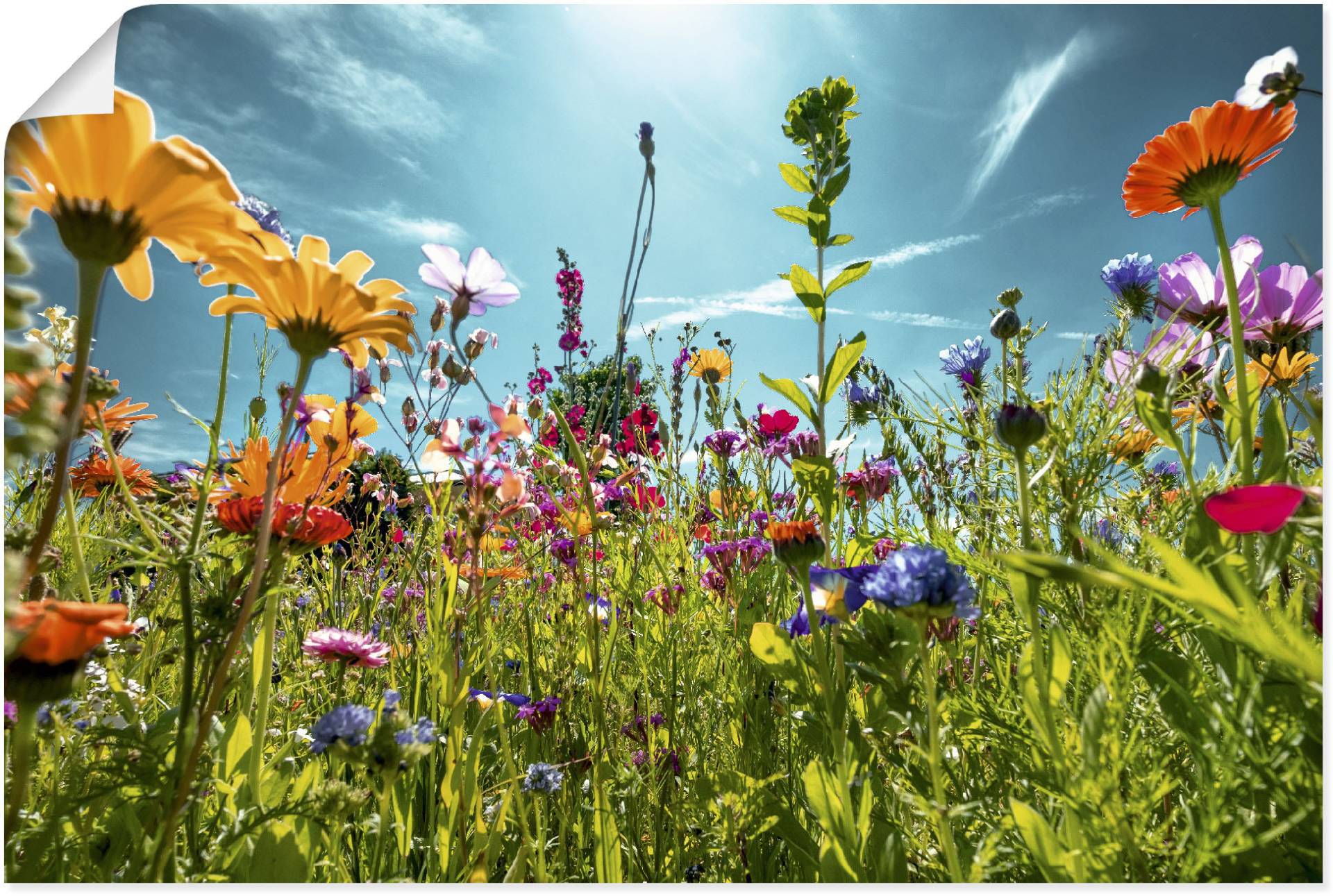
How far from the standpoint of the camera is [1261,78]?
0.49 m

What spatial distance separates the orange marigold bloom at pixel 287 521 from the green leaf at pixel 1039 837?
18.4 inches

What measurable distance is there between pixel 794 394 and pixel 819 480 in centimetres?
8

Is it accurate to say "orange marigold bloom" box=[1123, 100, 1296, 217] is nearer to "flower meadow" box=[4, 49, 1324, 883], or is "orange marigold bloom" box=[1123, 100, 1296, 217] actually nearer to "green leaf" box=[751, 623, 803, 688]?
"flower meadow" box=[4, 49, 1324, 883]

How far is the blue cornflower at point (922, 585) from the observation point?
1.31 feet

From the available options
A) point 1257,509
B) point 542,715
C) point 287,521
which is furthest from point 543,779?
point 1257,509

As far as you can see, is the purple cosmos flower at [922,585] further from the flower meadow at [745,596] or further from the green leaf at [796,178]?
the green leaf at [796,178]

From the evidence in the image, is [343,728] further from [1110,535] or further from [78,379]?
[1110,535]

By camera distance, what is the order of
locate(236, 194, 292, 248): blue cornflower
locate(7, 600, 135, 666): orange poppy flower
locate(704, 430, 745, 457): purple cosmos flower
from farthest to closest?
locate(704, 430, 745, 457): purple cosmos flower → locate(236, 194, 292, 248): blue cornflower → locate(7, 600, 135, 666): orange poppy flower

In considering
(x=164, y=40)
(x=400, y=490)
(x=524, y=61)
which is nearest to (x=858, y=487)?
(x=524, y=61)

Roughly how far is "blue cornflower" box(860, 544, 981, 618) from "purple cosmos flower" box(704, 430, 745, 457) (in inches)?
21.1

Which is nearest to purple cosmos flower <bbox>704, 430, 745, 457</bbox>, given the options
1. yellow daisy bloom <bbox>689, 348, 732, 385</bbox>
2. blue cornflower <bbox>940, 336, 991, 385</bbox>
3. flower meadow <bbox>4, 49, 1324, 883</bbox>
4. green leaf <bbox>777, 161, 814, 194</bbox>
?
flower meadow <bbox>4, 49, 1324, 883</bbox>

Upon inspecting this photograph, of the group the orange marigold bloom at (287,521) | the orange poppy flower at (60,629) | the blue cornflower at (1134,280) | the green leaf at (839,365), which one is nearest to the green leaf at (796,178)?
the green leaf at (839,365)

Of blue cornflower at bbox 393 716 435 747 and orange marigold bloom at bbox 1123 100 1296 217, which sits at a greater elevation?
orange marigold bloom at bbox 1123 100 1296 217

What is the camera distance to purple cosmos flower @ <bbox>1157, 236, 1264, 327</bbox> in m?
0.58
